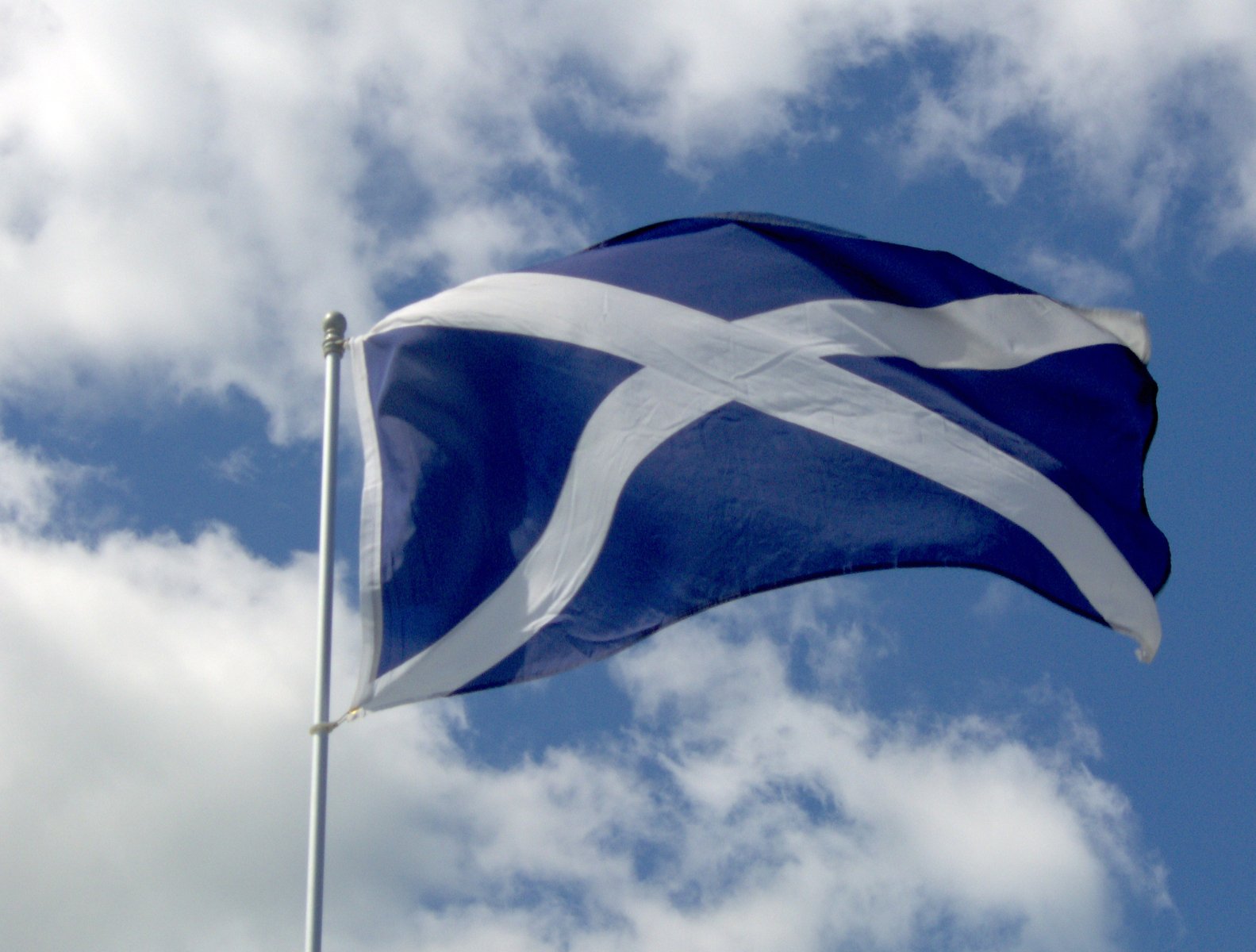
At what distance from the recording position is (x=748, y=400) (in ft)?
47.1

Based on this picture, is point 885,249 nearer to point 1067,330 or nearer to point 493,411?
point 1067,330

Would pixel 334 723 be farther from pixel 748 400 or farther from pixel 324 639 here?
pixel 748 400

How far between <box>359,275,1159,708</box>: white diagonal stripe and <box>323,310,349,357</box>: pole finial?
362 mm

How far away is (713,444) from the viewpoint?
552 inches

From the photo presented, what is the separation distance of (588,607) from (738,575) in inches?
45.0

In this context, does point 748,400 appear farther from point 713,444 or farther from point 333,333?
point 333,333

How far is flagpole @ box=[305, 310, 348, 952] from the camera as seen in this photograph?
11547 millimetres

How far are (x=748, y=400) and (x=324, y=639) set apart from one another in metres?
3.95

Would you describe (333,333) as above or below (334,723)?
above

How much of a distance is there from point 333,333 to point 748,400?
3286 millimetres

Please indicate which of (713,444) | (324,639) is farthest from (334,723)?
(713,444)

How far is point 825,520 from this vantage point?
44.8 ft

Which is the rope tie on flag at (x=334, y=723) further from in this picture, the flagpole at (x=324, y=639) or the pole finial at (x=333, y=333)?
the pole finial at (x=333, y=333)

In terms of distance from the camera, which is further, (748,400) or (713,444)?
(748,400)
